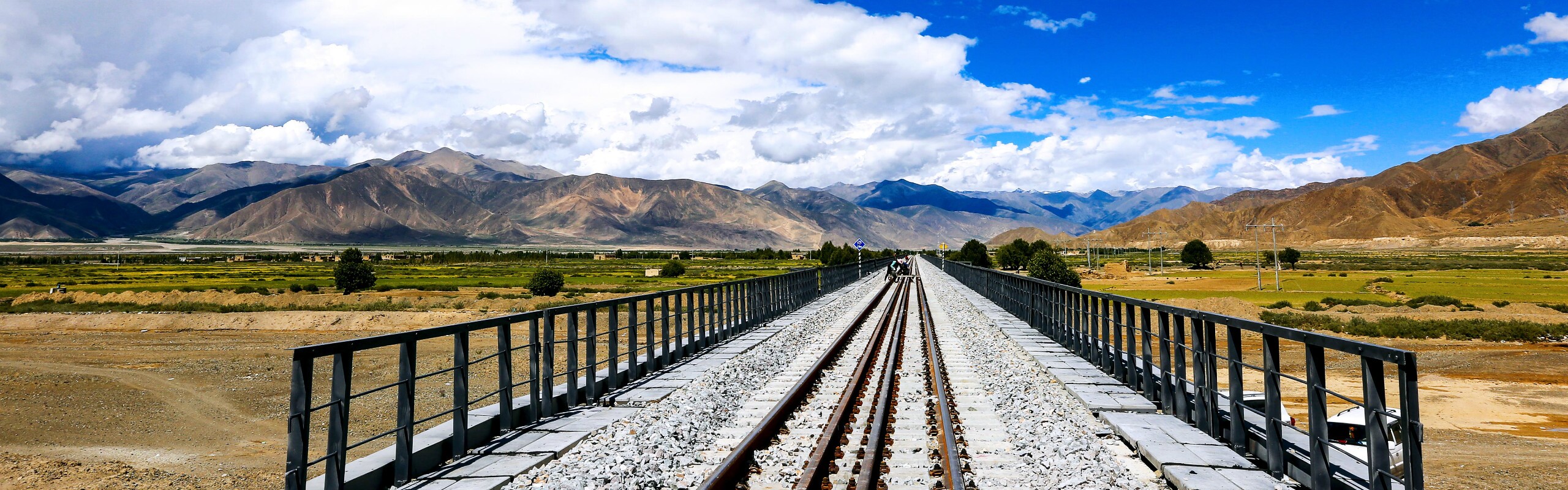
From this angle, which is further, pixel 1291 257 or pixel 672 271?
pixel 1291 257

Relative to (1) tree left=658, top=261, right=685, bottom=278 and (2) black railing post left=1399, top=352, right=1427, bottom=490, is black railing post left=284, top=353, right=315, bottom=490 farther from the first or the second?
(1) tree left=658, top=261, right=685, bottom=278

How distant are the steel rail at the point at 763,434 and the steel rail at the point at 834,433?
0.42 meters

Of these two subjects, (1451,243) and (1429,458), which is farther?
(1451,243)

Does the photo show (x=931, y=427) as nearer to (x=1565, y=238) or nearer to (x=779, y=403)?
(x=779, y=403)

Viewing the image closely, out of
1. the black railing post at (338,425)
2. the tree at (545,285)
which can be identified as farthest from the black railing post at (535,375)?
the tree at (545,285)

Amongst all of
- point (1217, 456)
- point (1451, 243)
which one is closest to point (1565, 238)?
point (1451, 243)

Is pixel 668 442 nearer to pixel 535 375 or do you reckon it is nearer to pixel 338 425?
pixel 535 375

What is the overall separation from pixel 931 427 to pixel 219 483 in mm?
10196

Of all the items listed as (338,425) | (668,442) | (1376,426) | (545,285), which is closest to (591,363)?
(668,442)

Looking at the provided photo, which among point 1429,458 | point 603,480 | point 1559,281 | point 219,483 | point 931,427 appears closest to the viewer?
point 603,480

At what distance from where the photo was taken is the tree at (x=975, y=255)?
96.4m

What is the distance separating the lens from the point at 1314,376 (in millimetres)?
5512

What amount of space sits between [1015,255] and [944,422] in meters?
102

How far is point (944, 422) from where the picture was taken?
7754 mm
